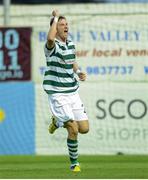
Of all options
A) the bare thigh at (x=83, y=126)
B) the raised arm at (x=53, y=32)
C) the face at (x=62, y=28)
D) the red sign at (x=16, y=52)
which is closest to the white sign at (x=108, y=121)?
the red sign at (x=16, y=52)

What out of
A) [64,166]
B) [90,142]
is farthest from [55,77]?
[90,142]

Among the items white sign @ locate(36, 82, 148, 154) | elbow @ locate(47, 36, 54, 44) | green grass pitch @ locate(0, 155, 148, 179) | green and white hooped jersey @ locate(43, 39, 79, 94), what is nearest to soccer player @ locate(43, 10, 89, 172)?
green and white hooped jersey @ locate(43, 39, 79, 94)

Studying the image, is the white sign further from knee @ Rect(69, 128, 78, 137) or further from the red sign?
knee @ Rect(69, 128, 78, 137)

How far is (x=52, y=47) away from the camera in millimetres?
16031

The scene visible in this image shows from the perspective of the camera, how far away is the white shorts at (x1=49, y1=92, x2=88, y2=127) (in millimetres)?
16281

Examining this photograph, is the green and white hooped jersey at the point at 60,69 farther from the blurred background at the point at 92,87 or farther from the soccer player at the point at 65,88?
the blurred background at the point at 92,87

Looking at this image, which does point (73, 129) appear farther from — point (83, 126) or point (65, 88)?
point (65, 88)

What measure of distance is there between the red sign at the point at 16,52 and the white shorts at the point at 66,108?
7.67 m

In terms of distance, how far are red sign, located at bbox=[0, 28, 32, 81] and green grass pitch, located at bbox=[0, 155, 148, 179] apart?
95.7 inches

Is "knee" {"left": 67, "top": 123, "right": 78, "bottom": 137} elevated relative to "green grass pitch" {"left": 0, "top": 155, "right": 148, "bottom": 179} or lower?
elevated

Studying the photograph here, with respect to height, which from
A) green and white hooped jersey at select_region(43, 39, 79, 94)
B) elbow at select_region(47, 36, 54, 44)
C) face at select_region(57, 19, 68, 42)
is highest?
face at select_region(57, 19, 68, 42)

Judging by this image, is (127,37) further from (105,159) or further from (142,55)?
(105,159)

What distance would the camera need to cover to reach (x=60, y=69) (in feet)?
53.4

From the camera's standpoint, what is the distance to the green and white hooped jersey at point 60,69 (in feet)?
53.2
